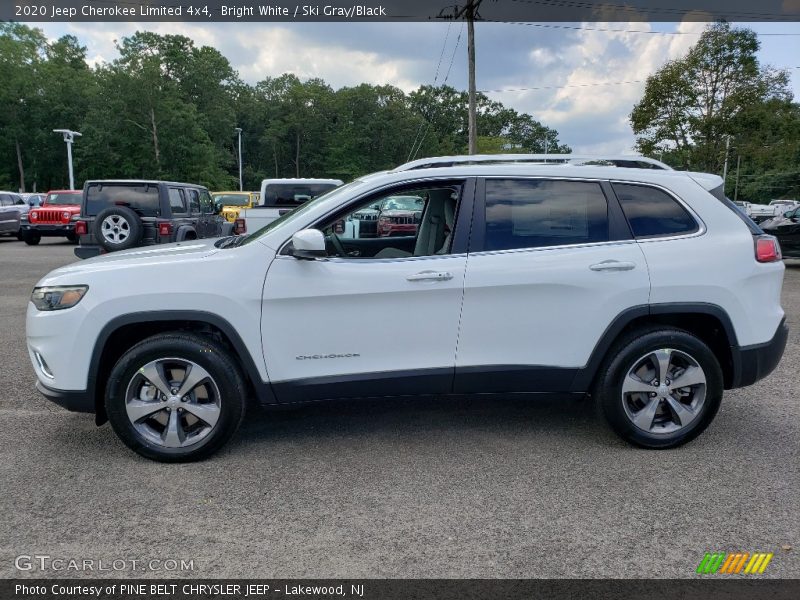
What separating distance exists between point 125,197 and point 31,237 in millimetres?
10633

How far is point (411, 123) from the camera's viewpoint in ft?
229

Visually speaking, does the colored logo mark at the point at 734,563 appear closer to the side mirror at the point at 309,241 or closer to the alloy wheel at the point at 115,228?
the side mirror at the point at 309,241

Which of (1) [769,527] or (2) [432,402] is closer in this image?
(1) [769,527]

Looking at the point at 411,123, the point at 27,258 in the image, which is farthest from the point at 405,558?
the point at 411,123

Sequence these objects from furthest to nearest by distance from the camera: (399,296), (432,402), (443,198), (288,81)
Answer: (288,81) < (432,402) < (443,198) < (399,296)

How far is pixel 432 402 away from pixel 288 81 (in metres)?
89.2

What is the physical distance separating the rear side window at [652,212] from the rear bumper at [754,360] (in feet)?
2.77

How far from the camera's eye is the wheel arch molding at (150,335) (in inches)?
140

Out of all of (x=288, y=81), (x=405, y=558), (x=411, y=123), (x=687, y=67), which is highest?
(x=288, y=81)

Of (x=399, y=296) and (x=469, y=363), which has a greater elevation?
(x=399, y=296)

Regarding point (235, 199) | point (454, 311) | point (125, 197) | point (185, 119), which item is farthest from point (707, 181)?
point (185, 119)

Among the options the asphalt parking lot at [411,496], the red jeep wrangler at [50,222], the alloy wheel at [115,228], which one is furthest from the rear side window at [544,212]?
the red jeep wrangler at [50,222]

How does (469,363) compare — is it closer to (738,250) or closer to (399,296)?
(399,296)

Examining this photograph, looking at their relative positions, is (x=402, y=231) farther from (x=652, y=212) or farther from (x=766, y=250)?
(x=766, y=250)
